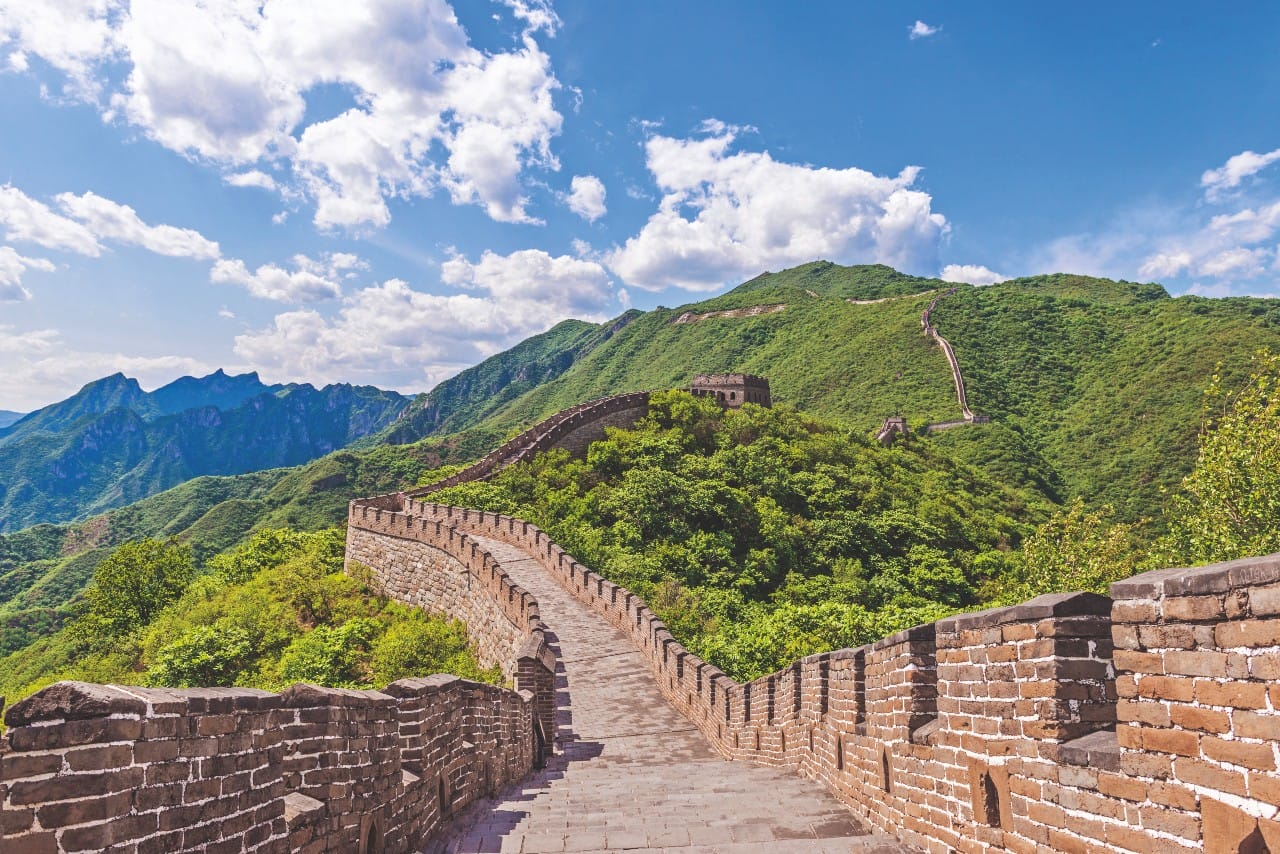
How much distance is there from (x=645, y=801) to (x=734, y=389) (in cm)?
4349

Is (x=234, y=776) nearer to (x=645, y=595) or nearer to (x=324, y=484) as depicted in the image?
(x=645, y=595)

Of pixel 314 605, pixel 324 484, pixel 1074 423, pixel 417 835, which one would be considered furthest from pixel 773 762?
pixel 324 484

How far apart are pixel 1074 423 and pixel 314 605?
65.3 meters

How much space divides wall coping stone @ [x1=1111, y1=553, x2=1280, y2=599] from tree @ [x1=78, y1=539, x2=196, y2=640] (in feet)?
109

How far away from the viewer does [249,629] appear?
65.6 feet

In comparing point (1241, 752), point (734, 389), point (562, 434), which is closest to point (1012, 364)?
point (734, 389)

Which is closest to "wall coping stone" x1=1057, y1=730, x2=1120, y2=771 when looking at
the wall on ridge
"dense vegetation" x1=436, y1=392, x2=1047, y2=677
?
the wall on ridge

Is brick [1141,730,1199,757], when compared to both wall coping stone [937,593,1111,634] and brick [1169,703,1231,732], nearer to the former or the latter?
brick [1169,703,1231,732]

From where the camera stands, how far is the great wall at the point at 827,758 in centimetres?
239

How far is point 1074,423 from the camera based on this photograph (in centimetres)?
6775

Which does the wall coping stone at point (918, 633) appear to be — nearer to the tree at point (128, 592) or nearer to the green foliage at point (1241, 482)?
the green foliage at point (1241, 482)

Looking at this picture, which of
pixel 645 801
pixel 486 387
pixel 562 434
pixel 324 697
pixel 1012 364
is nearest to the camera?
pixel 324 697

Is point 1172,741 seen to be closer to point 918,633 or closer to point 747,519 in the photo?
point 918,633

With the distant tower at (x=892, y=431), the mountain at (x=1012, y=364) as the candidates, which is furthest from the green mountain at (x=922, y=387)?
the distant tower at (x=892, y=431)
